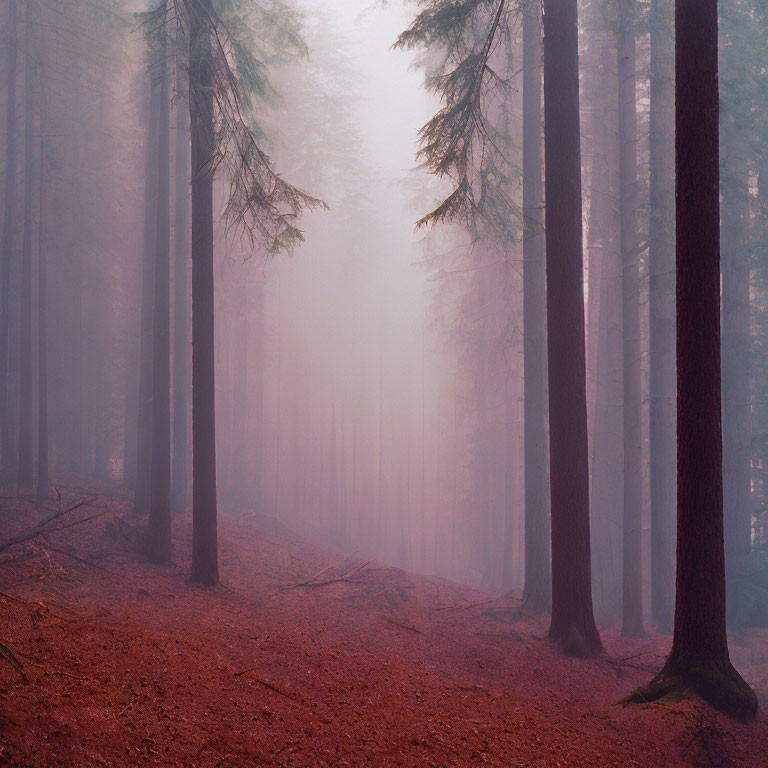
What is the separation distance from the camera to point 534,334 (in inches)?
423

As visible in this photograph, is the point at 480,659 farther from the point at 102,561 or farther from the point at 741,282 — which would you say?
the point at 741,282

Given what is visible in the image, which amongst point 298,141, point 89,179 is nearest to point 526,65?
point 298,141

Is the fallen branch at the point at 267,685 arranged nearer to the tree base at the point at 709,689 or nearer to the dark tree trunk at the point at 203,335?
the tree base at the point at 709,689

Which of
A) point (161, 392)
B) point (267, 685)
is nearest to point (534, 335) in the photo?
point (161, 392)

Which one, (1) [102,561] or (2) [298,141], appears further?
(2) [298,141]

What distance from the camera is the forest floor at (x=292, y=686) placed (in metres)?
3.79

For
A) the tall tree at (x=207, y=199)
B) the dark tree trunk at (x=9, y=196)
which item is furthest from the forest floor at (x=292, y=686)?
the dark tree trunk at (x=9, y=196)

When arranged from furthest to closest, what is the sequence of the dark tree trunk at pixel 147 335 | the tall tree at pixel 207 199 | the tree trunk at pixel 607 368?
the tree trunk at pixel 607 368 → the dark tree trunk at pixel 147 335 → the tall tree at pixel 207 199

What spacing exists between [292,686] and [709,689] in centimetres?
412

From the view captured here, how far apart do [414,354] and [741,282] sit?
1056 inches

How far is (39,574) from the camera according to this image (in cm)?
751

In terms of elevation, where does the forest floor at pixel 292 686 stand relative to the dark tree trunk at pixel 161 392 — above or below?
below

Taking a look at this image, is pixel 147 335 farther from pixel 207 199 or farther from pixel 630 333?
pixel 630 333

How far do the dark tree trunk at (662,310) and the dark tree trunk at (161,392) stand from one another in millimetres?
10318
